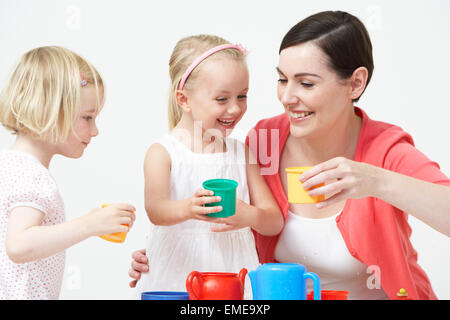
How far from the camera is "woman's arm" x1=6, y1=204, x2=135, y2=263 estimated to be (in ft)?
4.91

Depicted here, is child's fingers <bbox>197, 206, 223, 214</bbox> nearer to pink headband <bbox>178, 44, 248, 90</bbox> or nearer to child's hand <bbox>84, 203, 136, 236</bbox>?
child's hand <bbox>84, 203, 136, 236</bbox>

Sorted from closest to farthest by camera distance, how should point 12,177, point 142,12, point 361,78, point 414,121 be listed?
point 12,177
point 361,78
point 142,12
point 414,121

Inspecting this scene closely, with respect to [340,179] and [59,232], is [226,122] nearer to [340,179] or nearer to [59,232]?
[340,179]

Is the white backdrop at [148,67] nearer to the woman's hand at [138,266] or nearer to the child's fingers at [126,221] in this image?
the woman's hand at [138,266]

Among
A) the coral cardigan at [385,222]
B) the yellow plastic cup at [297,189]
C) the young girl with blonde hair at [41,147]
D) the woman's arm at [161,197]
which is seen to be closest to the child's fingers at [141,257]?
the woman's arm at [161,197]

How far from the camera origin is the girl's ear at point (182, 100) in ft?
6.70

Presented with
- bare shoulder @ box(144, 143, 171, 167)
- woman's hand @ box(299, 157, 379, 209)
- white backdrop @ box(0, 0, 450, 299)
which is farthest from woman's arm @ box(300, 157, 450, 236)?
white backdrop @ box(0, 0, 450, 299)

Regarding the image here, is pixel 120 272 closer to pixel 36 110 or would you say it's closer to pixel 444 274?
pixel 36 110

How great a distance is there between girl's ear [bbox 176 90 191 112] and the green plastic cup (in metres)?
0.49

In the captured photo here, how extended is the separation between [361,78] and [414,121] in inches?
50.9

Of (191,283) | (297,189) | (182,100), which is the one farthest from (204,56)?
(191,283)

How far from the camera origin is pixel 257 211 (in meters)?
1.88

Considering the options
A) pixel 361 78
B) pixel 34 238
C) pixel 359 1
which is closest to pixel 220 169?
pixel 361 78
